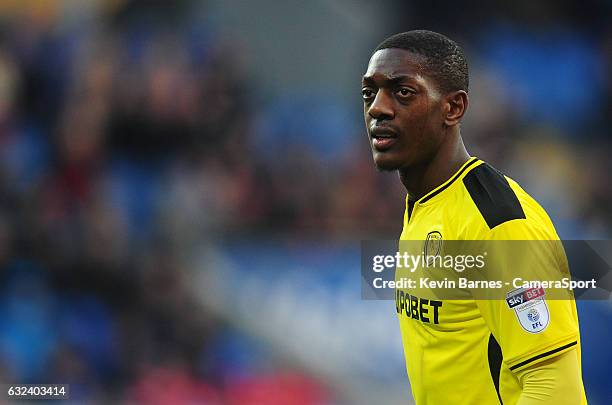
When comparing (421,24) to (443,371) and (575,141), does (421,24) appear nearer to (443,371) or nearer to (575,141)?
(575,141)

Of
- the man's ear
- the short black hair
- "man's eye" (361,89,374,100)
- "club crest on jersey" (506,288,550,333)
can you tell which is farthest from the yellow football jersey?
"man's eye" (361,89,374,100)

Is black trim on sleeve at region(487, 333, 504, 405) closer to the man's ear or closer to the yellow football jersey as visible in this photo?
the yellow football jersey

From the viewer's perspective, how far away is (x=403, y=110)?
3168 mm

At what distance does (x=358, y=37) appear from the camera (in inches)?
375

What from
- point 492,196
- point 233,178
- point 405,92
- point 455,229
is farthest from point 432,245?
point 233,178

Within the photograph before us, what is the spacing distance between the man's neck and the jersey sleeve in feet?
1.69

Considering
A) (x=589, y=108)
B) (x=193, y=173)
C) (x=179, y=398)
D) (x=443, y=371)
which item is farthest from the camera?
(x=589, y=108)

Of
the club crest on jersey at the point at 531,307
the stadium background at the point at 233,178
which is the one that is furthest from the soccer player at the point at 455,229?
the stadium background at the point at 233,178

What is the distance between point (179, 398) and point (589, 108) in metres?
5.01

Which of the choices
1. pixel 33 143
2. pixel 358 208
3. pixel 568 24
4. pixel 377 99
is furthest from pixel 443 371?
pixel 568 24

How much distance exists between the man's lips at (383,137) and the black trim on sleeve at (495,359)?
77cm

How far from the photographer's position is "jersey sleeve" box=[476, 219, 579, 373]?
8.70ft

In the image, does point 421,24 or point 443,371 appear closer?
point 443,371

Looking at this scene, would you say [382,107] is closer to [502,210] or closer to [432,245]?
[432,245]
